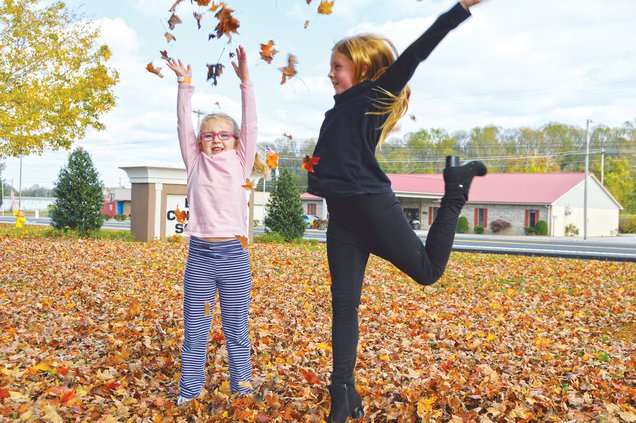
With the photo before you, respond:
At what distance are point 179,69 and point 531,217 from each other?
41103 mm

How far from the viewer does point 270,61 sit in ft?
11.7

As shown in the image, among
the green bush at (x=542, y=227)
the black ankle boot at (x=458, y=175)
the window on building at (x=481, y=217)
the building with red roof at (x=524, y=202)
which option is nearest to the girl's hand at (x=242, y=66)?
the black ankle boot at (x=458, y=175)

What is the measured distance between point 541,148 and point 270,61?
67.3 metres

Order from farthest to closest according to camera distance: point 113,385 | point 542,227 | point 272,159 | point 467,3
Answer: point 542,227
point 113,385
point 272,159
point 467,3

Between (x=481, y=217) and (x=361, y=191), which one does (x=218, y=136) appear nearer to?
(x=361, y=191)

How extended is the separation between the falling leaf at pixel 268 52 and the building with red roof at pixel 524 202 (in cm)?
3517

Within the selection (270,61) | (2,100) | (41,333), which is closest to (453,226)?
(270,61)

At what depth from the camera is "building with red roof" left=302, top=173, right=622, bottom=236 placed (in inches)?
1617

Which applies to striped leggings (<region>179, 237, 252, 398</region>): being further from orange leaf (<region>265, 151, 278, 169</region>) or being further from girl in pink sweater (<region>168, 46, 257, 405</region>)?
orange leaf (<region>265, 151, 278, 169</region>)

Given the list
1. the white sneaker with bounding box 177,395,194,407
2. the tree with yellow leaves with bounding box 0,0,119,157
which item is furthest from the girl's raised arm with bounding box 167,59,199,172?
the tree with yellow leaves with bounding box 0,0,119,157

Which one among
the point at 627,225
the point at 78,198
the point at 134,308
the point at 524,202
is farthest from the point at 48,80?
the point at 627,225

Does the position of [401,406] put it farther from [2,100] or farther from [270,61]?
[2,100]

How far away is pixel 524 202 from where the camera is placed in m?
40.8

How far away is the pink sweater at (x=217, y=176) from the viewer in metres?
3.44
